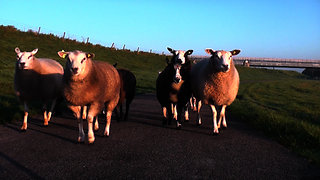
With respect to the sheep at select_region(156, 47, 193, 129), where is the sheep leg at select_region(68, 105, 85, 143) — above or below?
below

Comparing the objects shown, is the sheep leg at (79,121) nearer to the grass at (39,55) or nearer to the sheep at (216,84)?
the grass at (39,55)

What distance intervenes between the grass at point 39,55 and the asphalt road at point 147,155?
203 cm

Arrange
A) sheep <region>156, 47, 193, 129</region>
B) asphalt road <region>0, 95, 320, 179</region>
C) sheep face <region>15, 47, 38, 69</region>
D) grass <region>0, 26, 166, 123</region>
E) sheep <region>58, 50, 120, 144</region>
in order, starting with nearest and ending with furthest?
asphalt road <region>0, 95, 320, 179</region>, sheep <region>58, 50, 120, 144</region>, sheep face <region>15, 47, 38, 69</region>, sheep <region>156, 47, 193, 129</region>, grass <region>0, 26, 166, 123</region>

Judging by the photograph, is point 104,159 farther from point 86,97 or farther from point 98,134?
point 98,134

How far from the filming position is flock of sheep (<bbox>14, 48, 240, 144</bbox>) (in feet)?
17.6

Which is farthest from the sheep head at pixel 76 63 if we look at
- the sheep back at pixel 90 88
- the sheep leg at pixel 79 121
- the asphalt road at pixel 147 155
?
the asphalt road at pixel 147 155

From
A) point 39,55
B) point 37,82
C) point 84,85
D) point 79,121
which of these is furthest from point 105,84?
point 39,55

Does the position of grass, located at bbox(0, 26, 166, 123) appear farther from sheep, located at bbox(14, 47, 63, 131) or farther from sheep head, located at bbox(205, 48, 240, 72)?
sheep head, located at bbox(205, 48, 240, 72)

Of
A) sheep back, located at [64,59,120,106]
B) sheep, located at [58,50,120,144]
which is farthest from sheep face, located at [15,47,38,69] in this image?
sheep back, located at [64,59,120,106]

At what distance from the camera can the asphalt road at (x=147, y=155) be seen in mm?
3814


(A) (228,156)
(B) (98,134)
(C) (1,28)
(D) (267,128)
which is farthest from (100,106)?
(C) (1,28)

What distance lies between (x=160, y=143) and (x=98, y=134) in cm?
172

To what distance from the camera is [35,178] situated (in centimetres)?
358

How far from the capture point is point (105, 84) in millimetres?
5875
